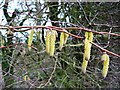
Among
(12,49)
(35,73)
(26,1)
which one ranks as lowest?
(35,73)

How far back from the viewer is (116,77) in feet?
7.07

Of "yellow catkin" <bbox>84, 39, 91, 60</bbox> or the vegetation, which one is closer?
"yellow catkin" <bbox>84, 39, 91, 60</bbox>

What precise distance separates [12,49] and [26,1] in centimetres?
39

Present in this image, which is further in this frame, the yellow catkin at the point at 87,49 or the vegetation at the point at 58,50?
the vegetation at the point at 58,50

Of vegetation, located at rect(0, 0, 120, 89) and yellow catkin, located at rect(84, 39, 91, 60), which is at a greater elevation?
yellow catkin, located at rect(84, 39, 91, 60)

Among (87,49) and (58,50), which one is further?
(58,50)

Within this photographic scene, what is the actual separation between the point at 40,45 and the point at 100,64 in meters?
0.50

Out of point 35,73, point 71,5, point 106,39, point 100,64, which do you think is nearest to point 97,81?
point 100,64

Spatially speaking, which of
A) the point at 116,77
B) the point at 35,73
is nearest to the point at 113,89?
the point at 116,77

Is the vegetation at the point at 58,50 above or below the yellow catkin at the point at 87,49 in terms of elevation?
below

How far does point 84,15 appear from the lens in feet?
7.09

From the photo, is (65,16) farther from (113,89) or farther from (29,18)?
(113,89)

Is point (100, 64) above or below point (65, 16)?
below

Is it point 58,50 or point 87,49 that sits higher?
point 87,49
